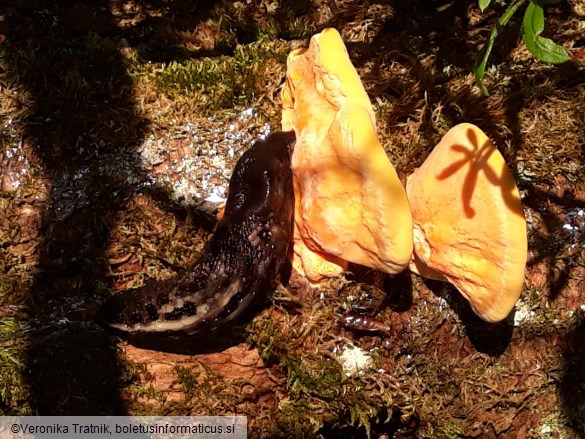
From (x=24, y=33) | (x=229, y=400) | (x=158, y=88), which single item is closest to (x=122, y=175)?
(x=158, y=88)

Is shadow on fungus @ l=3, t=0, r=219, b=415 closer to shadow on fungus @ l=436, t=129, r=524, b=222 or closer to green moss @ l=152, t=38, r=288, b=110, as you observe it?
green moss @ l=152, t=38, r=288, b=110

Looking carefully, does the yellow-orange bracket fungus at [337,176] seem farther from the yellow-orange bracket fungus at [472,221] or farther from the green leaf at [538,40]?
the green leaf at [538,40]

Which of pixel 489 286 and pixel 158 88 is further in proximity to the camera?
pixel 158 88

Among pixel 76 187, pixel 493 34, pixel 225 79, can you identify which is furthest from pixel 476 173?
pixel 76 187

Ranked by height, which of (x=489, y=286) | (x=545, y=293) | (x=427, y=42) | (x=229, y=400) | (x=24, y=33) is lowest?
(x=229, y=400)

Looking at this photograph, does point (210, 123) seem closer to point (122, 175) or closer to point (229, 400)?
point (122, 175)

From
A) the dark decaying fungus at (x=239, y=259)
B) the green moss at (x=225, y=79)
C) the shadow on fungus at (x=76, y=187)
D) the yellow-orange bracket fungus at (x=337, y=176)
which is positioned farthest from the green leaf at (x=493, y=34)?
the shadow on fungus at (x=76, y=187)

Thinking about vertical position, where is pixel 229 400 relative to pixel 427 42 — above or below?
below
